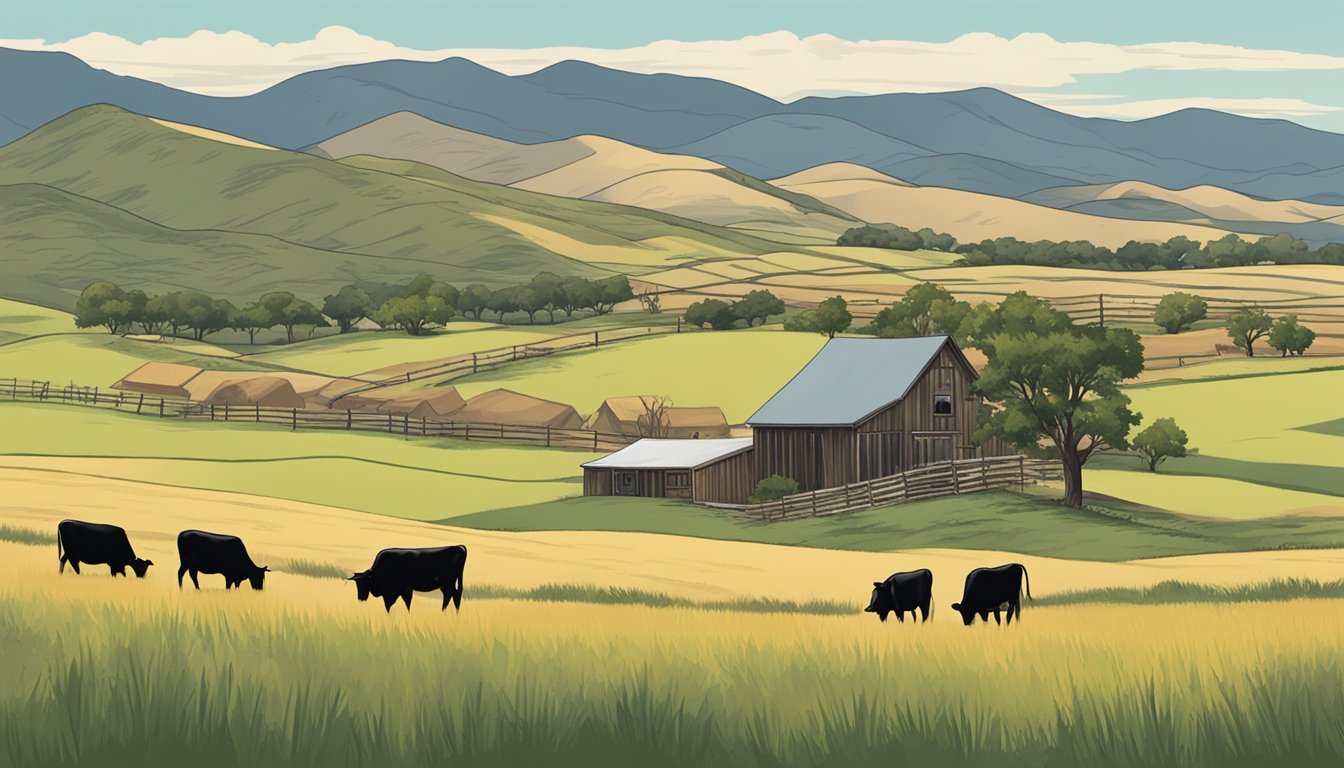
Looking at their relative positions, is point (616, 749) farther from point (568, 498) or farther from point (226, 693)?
point (568, 498)

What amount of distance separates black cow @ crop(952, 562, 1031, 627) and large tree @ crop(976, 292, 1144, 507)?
39.0 metres

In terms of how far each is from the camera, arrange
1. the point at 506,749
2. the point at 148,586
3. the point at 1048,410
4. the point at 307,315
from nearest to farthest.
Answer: the point at 506,749 < the point at 148,586 < the point at 1048,410 < the point at 307,315

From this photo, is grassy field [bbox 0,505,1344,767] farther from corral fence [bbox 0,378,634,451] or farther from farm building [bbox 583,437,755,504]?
corral fence [bbox 0,378,634,451]

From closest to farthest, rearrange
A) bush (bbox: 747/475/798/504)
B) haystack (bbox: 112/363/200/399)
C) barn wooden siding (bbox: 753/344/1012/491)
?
bush (bbox: 747/475/798/504), barn wooden siding (bbox: 753/344/1012/491), haystack (bbox: 112/363/200/399)

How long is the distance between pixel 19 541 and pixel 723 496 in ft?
147

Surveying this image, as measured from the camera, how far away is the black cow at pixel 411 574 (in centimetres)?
2309

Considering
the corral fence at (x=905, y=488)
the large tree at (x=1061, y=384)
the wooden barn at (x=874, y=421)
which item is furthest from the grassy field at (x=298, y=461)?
the large tree at (x=1061, y=384)

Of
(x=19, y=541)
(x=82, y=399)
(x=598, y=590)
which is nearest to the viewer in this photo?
(x=598, y=590)

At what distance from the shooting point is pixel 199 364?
421ft

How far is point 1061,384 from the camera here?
65625mm

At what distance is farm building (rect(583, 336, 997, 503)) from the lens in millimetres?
73688

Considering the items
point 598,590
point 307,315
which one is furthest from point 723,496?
point 307,315

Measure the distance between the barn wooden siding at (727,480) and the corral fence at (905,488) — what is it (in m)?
7.44

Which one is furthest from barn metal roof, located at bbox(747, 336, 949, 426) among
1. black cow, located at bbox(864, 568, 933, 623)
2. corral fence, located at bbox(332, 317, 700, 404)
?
black cow, located at bbox(864, 568, 933, 623)
